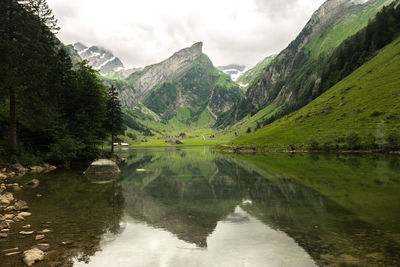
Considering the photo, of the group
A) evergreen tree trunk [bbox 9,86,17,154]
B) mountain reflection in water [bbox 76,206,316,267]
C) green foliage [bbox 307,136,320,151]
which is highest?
evergreen tree trunk [bbox 9,86,17,154]

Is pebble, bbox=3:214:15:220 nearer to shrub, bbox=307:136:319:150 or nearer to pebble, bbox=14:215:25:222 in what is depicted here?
pebble, bbox=14:215:25:222

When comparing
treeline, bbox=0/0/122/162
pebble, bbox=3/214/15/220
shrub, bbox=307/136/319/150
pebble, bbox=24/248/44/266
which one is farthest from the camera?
shrub, bbox=307/136/319/150

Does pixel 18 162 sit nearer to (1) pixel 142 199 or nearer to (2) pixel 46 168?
(2) pixel 46 168

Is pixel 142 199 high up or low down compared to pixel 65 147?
down

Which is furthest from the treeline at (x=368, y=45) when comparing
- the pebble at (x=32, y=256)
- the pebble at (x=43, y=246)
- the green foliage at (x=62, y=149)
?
the pebble at (x=32, y=256)

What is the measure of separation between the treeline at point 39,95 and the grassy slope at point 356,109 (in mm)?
95346

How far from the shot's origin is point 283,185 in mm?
31312

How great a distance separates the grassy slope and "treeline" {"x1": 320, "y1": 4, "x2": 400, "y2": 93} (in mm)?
13444

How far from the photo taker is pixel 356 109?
120m

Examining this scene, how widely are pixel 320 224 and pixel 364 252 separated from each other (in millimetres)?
4573

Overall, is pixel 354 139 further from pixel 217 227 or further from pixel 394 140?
pixel 217 227

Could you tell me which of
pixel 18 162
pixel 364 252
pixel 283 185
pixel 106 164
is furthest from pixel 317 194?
pixel 18 162

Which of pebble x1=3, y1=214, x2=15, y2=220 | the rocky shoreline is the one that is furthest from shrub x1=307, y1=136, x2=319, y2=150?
pebble x1=3, y1=214, x2=15, y2=220

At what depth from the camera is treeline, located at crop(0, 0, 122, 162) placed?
38.1m
